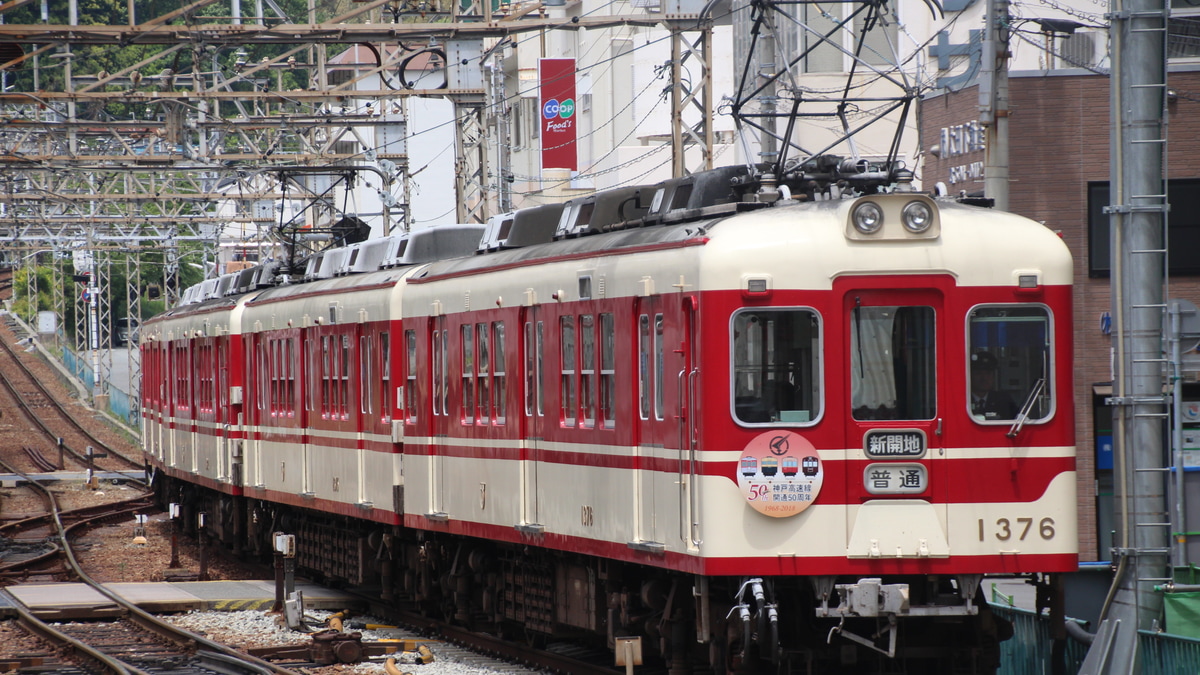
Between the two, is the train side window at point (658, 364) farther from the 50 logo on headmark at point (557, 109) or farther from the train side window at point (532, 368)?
the 50 logo on headmark at point (557, 109)

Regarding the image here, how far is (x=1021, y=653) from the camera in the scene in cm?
1170

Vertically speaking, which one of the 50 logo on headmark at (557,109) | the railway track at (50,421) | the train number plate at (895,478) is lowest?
the railway track at (50,421)

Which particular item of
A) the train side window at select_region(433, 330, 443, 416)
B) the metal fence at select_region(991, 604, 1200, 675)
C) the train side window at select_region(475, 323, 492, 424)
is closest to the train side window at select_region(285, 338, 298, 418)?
the train side window at select_region(433, 330, 443, 416)

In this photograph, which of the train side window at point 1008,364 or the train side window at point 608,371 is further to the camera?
the train side window at point 608,371

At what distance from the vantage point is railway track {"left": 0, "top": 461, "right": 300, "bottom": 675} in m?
13.7

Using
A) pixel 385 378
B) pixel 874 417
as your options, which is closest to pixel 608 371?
pixel 874 417

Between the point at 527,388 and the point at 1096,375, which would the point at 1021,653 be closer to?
the point at 527,388

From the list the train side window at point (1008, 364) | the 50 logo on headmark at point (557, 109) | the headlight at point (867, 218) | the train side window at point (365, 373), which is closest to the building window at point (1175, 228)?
the train side window at point (365, 373)

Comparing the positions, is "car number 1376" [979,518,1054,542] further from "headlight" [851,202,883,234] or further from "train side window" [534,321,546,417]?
"train side window" [534,321,546,417]

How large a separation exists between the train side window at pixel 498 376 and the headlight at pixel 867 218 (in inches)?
155

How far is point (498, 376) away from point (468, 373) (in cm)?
77

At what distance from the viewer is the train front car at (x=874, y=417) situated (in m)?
9.95

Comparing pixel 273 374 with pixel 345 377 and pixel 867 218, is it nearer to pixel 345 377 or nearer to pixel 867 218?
pixel 345 377

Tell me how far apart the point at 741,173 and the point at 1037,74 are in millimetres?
8195
